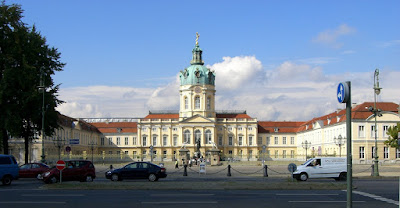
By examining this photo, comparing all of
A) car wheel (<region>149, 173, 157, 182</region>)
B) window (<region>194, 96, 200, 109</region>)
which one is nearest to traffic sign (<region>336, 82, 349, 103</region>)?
car wheel (<region>149, 173, 157, 182</region>)

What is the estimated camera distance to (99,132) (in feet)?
420

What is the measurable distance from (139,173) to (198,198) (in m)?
14.1

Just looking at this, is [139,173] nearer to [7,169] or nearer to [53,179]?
[53,179]

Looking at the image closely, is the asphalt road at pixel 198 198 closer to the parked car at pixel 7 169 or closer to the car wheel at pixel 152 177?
the parked car at pixel 7 169

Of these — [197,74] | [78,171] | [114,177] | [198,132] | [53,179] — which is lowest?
[114,177]

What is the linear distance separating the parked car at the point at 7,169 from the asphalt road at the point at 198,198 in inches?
232

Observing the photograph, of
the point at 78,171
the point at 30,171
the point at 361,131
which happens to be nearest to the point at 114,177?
the point at 78,171

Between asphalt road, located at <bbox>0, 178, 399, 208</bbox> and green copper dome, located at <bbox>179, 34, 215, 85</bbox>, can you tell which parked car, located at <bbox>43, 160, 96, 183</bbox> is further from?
green copper dome, located at <bbox>179, 34, 215, 85</bbox>

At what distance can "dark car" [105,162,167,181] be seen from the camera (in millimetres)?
36031

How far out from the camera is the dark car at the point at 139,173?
36.0 m

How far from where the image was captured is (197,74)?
12094 cm

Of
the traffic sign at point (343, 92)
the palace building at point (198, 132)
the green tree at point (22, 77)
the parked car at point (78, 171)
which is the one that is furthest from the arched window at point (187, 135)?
the traffic sign at point (343, 92)

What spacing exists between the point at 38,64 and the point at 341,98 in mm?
37313

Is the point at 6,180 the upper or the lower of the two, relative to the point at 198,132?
lower
